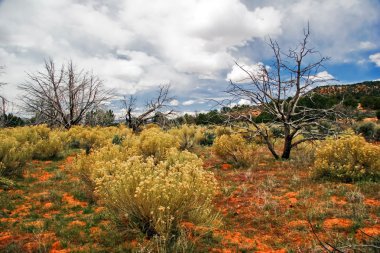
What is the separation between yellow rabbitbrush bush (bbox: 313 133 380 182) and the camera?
8602mm

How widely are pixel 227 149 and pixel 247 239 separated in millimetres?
6628

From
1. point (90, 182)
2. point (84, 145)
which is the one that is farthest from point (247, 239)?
point (84, 145)

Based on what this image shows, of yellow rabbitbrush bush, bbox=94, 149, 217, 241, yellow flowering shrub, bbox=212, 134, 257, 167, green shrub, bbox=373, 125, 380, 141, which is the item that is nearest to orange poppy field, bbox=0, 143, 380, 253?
yellow rabbitbrush bush, bbox=94, 149, 217, 241

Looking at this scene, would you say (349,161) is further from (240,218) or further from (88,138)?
(88,138)

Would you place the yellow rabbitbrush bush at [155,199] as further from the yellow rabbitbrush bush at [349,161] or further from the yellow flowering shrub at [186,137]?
the yellow flowering shrub at [186,137]

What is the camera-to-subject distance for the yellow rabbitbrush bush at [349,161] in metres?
8.60

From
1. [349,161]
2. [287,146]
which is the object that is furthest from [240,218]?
[287,146]

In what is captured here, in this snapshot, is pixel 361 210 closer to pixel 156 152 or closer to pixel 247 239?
pixel 247 239

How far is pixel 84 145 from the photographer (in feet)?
56.8

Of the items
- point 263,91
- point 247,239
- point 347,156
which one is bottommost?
point 247,239

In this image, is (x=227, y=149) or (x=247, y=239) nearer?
(x=247, y=239)

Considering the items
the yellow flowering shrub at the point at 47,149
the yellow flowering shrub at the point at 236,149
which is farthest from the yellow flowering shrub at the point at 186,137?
the yellow flowering shrub at the point at 47,149

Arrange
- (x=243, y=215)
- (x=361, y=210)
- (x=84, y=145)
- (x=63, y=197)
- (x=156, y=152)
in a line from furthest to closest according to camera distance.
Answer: (x=84, y=145)
(x=156, y=152)
(x=63, y=197)
(x=243, y=215)
(x=361, y=210)

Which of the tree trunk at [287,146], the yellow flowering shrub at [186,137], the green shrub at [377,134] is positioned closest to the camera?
the tree trunk at [287,146]
